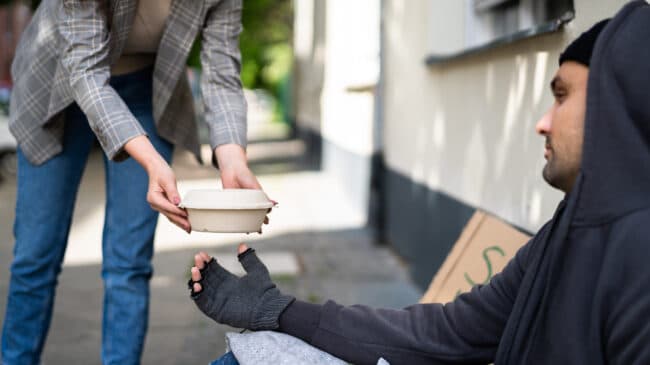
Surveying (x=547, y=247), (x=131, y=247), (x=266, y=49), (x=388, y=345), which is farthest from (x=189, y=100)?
(x=266, y=49)

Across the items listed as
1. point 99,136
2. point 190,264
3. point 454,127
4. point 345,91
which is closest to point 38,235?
point 99,136

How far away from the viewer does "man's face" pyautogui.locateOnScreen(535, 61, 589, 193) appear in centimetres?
165

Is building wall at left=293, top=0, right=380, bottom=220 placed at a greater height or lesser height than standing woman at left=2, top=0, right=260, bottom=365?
lesser

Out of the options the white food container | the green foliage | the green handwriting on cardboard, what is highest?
the white food container

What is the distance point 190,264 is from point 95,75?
3.63 metres

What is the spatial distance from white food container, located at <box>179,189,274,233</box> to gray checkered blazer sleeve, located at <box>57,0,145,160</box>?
1.48 feet

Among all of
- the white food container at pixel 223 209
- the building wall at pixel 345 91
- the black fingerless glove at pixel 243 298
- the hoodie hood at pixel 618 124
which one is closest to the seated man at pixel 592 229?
the hoodie hood at pixel 618 124

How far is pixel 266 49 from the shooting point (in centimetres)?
3722

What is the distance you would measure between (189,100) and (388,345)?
1.56m

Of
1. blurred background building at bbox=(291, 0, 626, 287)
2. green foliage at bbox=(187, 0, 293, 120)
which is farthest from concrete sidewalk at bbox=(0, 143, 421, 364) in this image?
green foliage at bbox=(187, 0, 293, 120)

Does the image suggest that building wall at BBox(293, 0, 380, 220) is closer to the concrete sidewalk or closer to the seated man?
the concrete sidewalk

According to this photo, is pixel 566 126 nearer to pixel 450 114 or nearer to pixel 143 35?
pixel 143 35

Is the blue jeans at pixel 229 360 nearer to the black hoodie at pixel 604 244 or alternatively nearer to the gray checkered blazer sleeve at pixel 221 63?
the black hoodie at pixel 604 244

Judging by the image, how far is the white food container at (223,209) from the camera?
2398 mm
